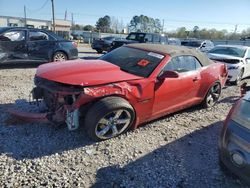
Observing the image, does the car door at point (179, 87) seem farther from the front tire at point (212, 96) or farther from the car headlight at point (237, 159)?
the car headlight at point (237, 159)

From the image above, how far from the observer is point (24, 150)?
342 centimetres

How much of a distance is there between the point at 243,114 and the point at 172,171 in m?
1.17

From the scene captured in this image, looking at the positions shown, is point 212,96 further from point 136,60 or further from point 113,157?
point 113,157

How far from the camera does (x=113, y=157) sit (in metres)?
3.44

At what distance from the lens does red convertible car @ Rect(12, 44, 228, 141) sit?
3498 millimetres

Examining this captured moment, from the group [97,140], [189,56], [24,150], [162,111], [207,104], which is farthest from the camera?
[207,104]

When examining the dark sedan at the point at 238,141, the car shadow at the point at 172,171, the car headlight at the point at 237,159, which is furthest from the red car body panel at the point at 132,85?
the car headlight at the point at 237,159

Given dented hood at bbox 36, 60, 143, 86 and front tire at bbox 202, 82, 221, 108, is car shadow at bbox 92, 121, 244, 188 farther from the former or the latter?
front tire at bbox 202, 82, 221, 108

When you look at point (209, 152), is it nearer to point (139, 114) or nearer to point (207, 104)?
point (139, 114)

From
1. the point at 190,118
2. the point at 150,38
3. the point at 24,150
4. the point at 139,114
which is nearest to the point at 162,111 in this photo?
the point at 139,114

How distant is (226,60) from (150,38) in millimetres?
7744

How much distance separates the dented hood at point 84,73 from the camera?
11.6 ft

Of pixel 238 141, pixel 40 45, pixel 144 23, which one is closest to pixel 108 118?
pixel 238 141

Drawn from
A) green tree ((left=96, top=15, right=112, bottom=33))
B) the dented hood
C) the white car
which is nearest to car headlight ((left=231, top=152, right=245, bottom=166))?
the dented hood
